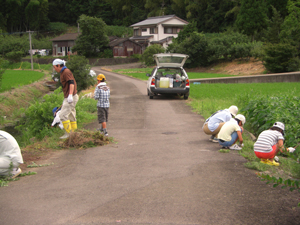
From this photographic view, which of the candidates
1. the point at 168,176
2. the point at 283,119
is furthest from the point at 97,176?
the point at 283,119

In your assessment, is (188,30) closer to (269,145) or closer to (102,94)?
(102,94)

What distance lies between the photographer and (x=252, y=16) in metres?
45.4

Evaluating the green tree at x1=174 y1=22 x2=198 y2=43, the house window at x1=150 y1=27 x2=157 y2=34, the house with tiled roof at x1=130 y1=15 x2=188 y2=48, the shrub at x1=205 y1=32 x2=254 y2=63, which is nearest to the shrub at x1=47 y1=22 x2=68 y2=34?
the house with tiled roof at x1=130 y1=15 x2=188 y2=48

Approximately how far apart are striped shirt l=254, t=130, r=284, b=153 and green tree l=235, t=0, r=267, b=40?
41.3 m

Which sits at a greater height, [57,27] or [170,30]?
[57,27]

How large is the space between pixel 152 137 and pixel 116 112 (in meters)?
4.77

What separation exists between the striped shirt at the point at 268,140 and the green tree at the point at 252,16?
41.3m

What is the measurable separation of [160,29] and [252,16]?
2399cm

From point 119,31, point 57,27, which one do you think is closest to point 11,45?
point 119,31

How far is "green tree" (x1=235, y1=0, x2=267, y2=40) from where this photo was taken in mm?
45188

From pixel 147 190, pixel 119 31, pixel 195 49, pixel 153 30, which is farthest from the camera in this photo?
pixel 119 31

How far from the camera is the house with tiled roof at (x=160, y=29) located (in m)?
65.1

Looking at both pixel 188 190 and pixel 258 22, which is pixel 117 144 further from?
pixel 258 22

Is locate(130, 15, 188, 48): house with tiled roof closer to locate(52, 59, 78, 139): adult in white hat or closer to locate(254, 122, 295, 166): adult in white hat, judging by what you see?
locate(52, 59, 78, 139): adult in white hat
